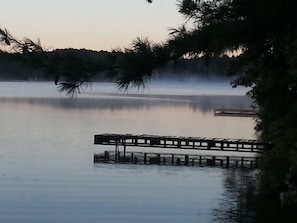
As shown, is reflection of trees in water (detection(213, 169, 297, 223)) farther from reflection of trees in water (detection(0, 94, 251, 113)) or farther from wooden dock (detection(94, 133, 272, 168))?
reflection of trees in water (detection(0, 94, 251, 113))

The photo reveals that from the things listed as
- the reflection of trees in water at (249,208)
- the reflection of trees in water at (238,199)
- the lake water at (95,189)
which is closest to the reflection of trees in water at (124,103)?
the lake water at (95,189)

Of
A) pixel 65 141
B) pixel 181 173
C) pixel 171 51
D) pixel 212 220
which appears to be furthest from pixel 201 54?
pixel 65 141

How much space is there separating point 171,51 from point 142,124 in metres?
65.1

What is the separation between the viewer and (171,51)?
6.36m

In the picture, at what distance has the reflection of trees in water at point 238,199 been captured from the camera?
19.5m

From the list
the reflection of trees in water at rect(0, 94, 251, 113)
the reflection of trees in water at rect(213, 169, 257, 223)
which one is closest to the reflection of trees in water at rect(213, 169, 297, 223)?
the reflection of trees in water at rect(213, 169, 257, 223)

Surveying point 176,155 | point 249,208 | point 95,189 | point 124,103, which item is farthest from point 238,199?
point 124,103

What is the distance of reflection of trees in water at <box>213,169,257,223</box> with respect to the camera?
767 inches

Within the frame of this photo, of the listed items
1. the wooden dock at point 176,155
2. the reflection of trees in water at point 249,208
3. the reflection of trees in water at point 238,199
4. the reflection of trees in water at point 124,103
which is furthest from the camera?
the reflection of trees in water at point 124,103

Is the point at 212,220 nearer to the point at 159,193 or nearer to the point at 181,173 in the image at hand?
the point at 159,193

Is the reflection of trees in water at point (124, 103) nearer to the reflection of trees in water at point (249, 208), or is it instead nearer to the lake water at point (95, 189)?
the lake water at point (95, 189)

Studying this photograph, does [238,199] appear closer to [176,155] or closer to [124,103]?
[176,155]

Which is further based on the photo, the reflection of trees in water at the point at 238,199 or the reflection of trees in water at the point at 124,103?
the reflection of trees in water at the point at 124,103

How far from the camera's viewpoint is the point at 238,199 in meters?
23.0
